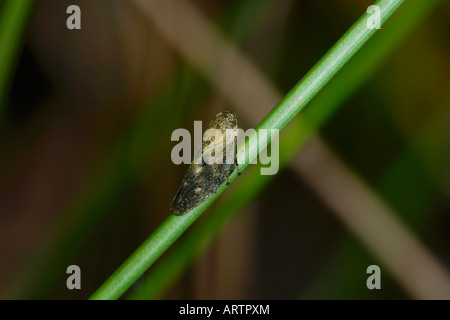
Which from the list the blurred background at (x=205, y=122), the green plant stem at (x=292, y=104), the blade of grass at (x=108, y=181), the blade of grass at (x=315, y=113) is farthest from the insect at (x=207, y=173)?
the blade of grass at (x=108, y=181)

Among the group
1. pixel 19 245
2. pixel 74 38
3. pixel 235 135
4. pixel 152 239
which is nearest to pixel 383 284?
pixel 235 135

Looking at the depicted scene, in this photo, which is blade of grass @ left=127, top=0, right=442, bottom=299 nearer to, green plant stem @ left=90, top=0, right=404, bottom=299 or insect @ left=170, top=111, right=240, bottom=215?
insect @ left=170, top=111, right=240, bottom=215

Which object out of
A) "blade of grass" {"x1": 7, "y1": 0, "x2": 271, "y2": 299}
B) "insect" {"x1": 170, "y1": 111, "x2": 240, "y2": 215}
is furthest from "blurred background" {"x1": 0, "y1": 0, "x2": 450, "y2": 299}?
"insect" {"x1": 170, "y1": 111, "x2": 240, "y2": 215}

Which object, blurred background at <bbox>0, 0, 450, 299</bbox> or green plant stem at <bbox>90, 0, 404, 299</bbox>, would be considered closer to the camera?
green plant stem at <bbox>90, 0, 404, 299</bbox>

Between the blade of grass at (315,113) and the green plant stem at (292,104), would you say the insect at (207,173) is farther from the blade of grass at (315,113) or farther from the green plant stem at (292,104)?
the blade of grass at (315,113)

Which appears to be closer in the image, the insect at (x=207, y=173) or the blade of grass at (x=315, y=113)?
the insect at (x=207, y=173)

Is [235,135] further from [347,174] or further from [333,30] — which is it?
[333,30]
